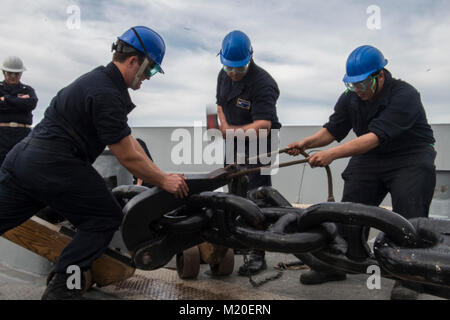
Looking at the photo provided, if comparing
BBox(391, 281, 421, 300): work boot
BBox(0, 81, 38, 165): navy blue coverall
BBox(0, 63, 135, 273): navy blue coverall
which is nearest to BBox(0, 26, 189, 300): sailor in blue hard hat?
BBox(0, 63, 135, 273): navy blue coverall

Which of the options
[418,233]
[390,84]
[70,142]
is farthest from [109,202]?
[390,84]

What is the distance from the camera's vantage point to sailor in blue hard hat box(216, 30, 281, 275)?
3.25 metres

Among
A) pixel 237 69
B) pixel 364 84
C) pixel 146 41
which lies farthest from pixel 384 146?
pixel 146 41

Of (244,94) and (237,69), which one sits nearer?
(237,69)

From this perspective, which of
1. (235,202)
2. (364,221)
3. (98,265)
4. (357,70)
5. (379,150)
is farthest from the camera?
(379,150)

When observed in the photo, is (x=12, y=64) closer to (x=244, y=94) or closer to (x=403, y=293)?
(x=244, y=94)

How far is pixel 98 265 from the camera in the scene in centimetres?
232

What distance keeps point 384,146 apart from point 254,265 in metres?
Answer: 1.17

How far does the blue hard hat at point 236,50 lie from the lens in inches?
126

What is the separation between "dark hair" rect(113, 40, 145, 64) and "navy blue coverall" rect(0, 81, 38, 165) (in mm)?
3025

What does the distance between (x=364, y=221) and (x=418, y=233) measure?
22cm

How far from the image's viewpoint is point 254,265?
2941 millimetres
